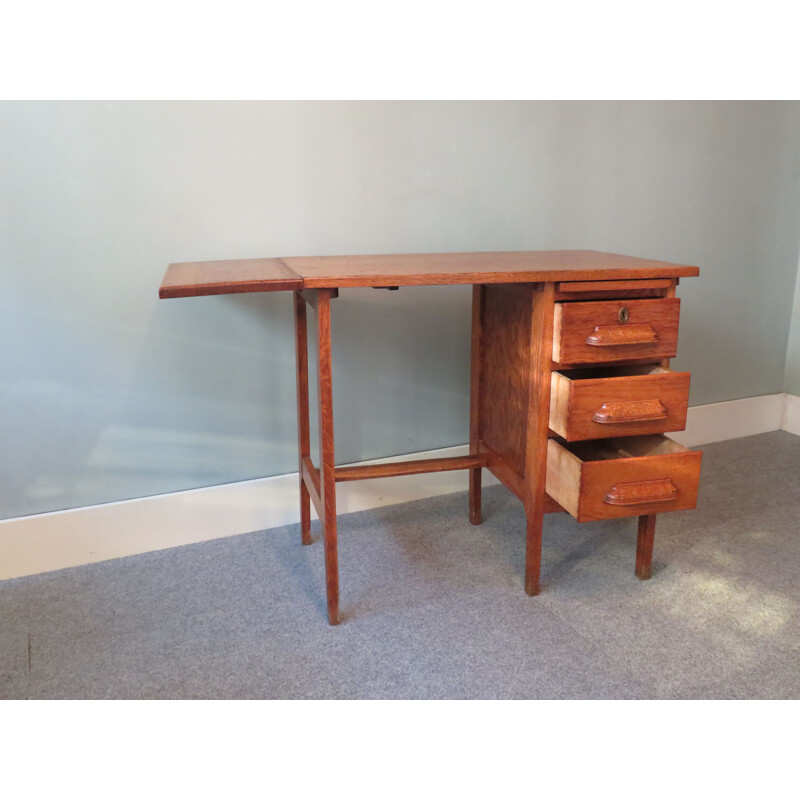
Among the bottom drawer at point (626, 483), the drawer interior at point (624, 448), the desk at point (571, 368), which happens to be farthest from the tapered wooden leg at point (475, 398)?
the bottom drawer at point (626, 483)

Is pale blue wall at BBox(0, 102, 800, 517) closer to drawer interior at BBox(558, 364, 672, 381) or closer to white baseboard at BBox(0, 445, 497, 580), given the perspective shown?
white baseboard at BBox(0, 445, 497, 580)

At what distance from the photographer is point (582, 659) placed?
144cm

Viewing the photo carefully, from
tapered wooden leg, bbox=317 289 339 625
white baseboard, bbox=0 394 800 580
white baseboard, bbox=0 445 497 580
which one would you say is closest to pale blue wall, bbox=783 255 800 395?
white baseboard, bbox=0 394 800 580

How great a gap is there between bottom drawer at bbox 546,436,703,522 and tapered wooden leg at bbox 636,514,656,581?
0.17 meters

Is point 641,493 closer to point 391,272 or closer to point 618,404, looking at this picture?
point 618,404

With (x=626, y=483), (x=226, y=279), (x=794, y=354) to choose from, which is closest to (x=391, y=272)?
(x=226, y=279)

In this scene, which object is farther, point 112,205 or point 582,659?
point 112,205

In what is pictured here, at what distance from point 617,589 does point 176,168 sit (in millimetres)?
1464

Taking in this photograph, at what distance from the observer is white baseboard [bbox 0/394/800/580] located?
1.80m

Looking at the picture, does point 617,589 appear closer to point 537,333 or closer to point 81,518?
point 537,333

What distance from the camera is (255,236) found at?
6.18 feet

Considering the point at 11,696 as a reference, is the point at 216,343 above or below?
above
